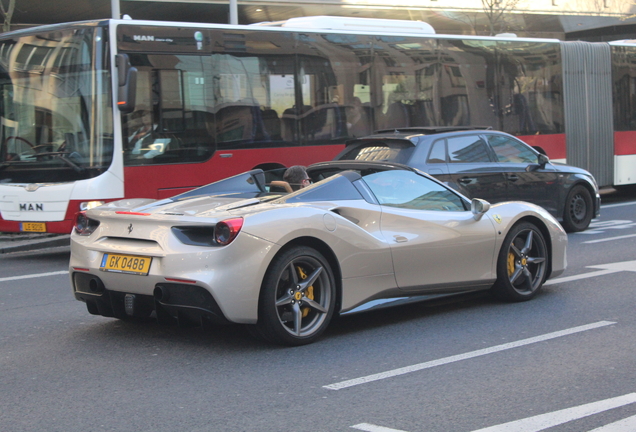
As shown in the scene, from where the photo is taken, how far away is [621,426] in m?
4.15

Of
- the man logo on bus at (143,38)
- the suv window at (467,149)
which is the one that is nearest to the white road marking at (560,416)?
the suv window at (467,149)

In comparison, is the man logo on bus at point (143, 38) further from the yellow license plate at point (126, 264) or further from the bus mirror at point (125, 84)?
the yellow license plate at point (126, 264)

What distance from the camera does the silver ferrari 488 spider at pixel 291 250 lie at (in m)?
5.48

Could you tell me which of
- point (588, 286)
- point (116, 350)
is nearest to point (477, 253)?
point (588, 286)

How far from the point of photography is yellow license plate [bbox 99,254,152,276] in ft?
18.4

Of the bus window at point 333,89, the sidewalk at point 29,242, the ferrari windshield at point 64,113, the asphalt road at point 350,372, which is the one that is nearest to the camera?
the asphalt road at point 350,372

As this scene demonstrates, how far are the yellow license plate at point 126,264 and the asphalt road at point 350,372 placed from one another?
0.57 m

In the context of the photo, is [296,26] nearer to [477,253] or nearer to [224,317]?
[477,253]

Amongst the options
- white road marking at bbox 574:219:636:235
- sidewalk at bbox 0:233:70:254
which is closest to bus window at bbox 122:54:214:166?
sidewalk at bbox 0:233:70:254

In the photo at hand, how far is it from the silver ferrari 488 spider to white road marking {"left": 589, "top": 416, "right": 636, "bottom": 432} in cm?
227

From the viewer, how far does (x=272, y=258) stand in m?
5.60

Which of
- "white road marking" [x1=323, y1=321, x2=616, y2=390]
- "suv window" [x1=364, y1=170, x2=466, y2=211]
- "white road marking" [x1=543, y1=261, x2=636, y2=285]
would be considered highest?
"suv window" [x1=364, y1=170, x2=466, y2=211]

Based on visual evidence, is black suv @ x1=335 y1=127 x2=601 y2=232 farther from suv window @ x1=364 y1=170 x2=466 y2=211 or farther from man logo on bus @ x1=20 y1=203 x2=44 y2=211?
man logo on bus @ x1=20 y1=203 x2=44 y2=211

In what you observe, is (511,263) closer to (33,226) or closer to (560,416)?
(560,416)
